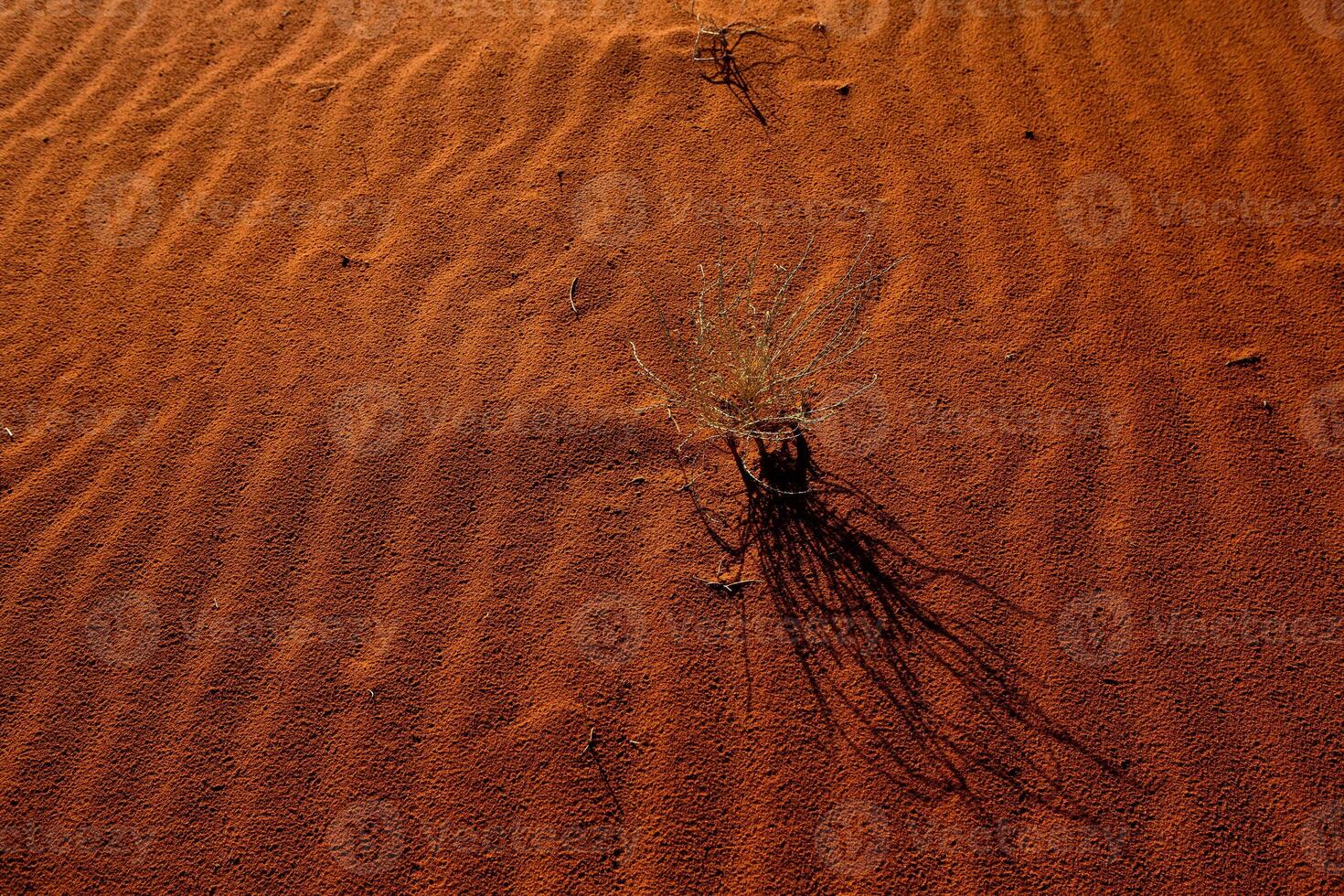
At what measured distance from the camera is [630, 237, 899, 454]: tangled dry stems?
8.44ft

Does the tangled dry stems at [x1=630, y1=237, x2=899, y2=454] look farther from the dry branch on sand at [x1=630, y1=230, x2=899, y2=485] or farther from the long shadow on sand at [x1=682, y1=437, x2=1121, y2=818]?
the long shadow on sand at [x1=682, y1=437, x2=1121, y2=818]

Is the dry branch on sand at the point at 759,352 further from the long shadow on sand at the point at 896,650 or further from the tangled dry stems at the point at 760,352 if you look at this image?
the long shadow on sand at the point at 896,650

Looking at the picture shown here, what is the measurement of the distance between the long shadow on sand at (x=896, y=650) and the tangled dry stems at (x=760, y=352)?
0.53ft

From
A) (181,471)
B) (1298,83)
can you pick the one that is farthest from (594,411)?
(1298,83)

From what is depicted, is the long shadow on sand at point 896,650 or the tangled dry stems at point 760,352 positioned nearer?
the long shadow on sand at point 896,650

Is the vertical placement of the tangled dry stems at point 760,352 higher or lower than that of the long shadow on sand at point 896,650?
higher

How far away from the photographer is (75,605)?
7.69ft

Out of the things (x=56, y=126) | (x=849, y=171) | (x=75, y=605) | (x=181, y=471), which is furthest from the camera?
(x=56, y=126)

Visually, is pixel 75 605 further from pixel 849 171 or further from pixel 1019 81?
pixel 1019 81

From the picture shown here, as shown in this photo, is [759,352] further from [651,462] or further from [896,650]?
[896,650]

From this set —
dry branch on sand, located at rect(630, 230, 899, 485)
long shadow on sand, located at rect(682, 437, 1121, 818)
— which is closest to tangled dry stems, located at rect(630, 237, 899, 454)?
dry branch on sand, located at rect(630, 230, 899, 485)

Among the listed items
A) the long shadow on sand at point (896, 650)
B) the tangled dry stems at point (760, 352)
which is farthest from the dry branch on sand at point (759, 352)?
the long shadow on sand at point (896, 650)

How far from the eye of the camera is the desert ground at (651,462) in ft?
6.73

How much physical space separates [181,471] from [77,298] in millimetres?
846
